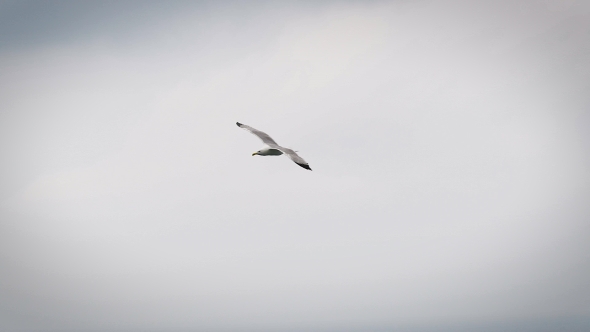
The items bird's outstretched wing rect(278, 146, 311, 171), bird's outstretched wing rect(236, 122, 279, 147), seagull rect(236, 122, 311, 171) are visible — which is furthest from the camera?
bird's outstretched wing rect(236, 122, 279, 147)

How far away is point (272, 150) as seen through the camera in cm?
3100

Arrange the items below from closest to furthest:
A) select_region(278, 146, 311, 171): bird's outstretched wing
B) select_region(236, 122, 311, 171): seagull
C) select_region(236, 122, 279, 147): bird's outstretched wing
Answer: select_region(278, 146, 311, 171): bird's outstretched wing, select_region(236, 122, 311, 171): seagull, select_region(236, 122, 279, 147): bird's outstretched wing

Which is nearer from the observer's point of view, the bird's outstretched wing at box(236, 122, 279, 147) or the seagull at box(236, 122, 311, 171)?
the seagull at box(236, 122, 311, 171)

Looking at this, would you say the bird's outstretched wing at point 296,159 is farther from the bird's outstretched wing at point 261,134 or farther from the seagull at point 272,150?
the bird's outstretched wing at point 261,134

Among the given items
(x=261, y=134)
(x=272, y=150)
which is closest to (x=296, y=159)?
(x=272, y=150)

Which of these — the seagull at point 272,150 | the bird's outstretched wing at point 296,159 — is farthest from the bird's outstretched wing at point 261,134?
the bird's outstretched wing at point 296,159

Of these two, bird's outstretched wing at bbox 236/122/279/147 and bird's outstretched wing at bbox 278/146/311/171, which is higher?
bird's outstretched wing at bbox 236/122/279/147

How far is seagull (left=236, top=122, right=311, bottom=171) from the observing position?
23969mm

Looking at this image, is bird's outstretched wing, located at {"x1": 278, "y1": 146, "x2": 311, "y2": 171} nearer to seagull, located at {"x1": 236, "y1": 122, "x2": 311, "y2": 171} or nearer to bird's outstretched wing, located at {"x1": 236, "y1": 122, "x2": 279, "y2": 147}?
seagull, located at {"x1": 236, "y1": 122, "x2": 311, "y2": 171}

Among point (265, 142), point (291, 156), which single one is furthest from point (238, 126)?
point (291, 156)

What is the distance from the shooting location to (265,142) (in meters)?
33.4

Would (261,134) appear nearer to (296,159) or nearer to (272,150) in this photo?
(272,150)

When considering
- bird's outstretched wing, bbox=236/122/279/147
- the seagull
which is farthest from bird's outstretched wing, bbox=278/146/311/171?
bird's outstretched wing, bbox=236/122/279/147

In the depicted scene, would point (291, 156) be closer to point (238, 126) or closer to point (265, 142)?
point (265, 142)
